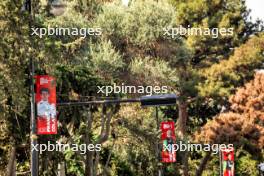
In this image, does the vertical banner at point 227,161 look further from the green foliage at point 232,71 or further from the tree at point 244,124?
the green foliage at point 232,71

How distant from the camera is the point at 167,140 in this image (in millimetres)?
32344

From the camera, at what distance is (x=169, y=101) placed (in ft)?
50.4

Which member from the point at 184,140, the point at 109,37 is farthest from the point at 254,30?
the point at 109,37

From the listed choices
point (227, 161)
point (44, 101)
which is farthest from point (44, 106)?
point (227, 161)

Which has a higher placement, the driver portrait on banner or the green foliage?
the green foliage

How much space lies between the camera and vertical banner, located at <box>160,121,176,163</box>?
106 feet

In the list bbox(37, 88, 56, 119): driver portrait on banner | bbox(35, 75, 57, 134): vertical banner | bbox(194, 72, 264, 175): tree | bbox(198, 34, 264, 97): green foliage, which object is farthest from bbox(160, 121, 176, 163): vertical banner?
bbox(37, 88, 56, 119): driver portrait on banner

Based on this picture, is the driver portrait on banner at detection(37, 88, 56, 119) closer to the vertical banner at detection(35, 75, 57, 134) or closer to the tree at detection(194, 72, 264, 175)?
the vertical banner at detection(35, 75, 57, 134)

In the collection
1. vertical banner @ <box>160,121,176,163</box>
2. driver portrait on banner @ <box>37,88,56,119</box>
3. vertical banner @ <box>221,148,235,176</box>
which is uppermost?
driver portrait on banner @ <box>37,88,56,119</box>

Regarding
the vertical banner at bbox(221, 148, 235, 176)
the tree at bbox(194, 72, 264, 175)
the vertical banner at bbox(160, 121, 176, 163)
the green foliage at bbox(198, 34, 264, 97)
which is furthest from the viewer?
the green foliage at bbox(198, 34, 264, 97)

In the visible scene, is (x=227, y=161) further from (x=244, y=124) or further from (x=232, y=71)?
(x=232, y=71)

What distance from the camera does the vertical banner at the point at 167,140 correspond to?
3231 cm

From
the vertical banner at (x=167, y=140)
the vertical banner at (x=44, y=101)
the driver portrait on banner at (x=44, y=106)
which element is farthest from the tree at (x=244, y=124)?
the driver portrait on banner at (x=44, y=106)

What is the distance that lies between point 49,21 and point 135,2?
27.7 feet
